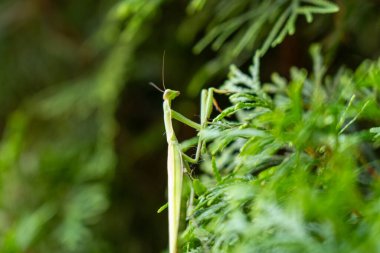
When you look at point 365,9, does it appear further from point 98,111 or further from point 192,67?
point 98,111

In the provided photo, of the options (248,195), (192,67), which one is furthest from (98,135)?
(248,195)

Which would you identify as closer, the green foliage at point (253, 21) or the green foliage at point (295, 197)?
the green foliage at point (295, 197)

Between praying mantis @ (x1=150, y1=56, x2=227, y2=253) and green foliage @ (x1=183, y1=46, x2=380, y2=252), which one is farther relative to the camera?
praying mantis @ (x1=150, y1=56, x2=227, y2=253)

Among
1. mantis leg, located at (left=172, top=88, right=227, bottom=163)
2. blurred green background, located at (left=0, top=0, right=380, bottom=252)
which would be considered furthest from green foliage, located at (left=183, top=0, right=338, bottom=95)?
mantis leg, located at (left=172, top=88, right=227, bottom=163)

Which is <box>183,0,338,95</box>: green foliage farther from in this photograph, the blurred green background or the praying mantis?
the praying mantis

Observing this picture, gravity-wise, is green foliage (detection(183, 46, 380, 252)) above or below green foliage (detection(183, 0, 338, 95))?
below

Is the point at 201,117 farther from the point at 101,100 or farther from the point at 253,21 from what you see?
the point at 101,100

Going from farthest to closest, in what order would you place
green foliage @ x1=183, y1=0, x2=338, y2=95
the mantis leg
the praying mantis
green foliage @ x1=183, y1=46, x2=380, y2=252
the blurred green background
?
the blurred green background, green foliage @ x1=183, y1=0, x2=338, y2=95, the mantis leg, the praying mantis, green foliage @ x1=183, y1=46, x2=380, y2=252

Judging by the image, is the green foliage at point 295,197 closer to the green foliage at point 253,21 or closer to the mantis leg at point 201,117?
the mantis leg at point 201,117

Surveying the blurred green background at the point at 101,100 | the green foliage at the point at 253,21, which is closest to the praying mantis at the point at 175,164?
the green foliage at the point at 253,21

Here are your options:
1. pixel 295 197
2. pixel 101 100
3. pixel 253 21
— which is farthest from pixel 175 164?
pixel 101 100
